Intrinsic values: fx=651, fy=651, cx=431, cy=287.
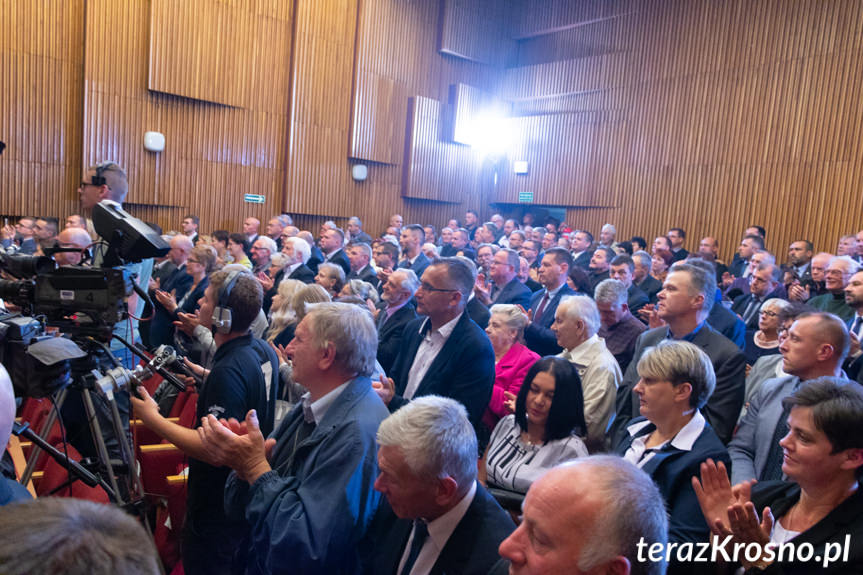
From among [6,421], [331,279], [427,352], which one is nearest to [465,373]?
[427,352]

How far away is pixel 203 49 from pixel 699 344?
30.8 ft

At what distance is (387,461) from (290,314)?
2358 millimetres

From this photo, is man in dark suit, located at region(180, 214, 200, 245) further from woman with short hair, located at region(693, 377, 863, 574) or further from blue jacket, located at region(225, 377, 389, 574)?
woman with short hair, located at region(693, 377, 863, 574)

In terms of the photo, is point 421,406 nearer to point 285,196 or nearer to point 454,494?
→ point 454,494

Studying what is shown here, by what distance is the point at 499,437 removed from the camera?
9.13 feet

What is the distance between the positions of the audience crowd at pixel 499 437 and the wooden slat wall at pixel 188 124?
661cm

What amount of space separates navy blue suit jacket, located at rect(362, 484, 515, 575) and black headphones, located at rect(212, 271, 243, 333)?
109 cm

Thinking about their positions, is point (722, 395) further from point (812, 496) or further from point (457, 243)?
point (457, 243)

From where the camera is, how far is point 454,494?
1666 mm

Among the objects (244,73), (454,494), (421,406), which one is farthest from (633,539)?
(244,73)

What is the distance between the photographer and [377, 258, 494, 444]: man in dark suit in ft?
9.80

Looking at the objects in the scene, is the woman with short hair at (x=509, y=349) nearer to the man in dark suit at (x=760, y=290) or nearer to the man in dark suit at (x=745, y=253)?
the man in dark suit at (x=760, y=290)

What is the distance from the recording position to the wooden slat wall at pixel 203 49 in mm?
9789

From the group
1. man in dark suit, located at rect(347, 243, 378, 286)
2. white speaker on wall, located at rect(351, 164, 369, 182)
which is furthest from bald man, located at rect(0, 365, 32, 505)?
white speaker on wall, located at rect(351, 164, 369, 182)
